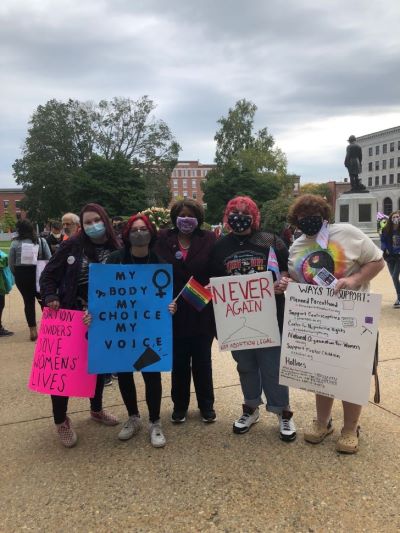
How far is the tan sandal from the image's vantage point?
291cm

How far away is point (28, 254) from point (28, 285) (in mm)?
512

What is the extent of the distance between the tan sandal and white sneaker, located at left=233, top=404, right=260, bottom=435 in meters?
0.68

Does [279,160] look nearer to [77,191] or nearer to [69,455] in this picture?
[77,191]

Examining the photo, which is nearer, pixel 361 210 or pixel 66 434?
pixel 66 434

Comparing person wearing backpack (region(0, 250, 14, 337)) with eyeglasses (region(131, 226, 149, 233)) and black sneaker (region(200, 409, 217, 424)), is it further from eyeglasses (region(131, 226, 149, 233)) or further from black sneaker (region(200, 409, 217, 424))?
eyeglasses (region(131, 226, 149, 233))

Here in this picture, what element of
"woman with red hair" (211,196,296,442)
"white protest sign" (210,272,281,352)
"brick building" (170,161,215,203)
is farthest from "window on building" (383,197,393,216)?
"white protest sign" (210,272,281,352)

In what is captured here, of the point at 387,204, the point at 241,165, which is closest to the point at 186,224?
the point at 241,165

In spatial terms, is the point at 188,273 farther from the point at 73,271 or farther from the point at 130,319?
the point at 73,271

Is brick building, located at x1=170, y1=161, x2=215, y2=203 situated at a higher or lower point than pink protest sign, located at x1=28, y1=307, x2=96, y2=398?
higher

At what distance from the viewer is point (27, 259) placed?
20.6 ft

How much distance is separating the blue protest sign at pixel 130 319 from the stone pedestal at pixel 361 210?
19598 mm

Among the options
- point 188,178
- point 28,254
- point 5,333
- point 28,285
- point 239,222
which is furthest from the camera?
point 188,178

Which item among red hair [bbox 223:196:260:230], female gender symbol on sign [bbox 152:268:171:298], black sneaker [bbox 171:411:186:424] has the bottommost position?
black sneaker [bbox 171:411:186:424]

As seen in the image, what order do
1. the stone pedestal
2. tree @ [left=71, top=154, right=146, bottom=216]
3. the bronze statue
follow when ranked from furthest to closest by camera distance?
tree @ [left=71, top=154, right=146, bottom=216], the stone pedestal, the bronze statue
